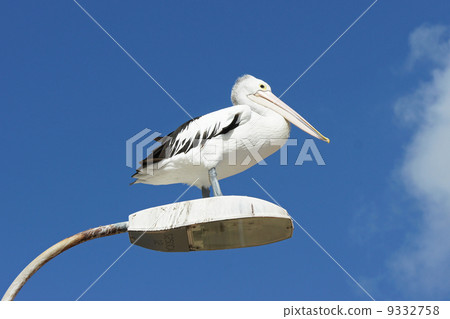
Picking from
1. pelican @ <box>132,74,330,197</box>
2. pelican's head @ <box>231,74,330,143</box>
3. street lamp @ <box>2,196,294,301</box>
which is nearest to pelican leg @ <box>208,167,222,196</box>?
pelican @ <box>132,74,330,197</box>

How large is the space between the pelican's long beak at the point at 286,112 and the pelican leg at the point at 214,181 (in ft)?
3.92

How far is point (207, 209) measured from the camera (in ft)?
16.6

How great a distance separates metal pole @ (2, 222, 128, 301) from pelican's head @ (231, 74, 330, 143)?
2.60 m

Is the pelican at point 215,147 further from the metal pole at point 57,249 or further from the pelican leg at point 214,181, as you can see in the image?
the metal pole at point 57,249

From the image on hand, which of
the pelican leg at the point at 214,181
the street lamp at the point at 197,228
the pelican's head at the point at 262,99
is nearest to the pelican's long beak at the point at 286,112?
the pelican's head at the point at 262,99

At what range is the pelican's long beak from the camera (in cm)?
723

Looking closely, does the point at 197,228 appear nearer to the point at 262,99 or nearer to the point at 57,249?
the point at 57,249

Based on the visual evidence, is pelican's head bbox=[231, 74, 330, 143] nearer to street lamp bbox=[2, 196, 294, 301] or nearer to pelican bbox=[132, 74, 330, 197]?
pelican bbox=[132, 74, 330, 197]

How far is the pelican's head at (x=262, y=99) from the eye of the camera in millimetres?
7250

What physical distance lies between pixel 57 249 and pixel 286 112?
3196mm

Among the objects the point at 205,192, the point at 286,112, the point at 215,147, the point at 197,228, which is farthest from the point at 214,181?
the point at 286,112

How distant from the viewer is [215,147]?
6.58m
